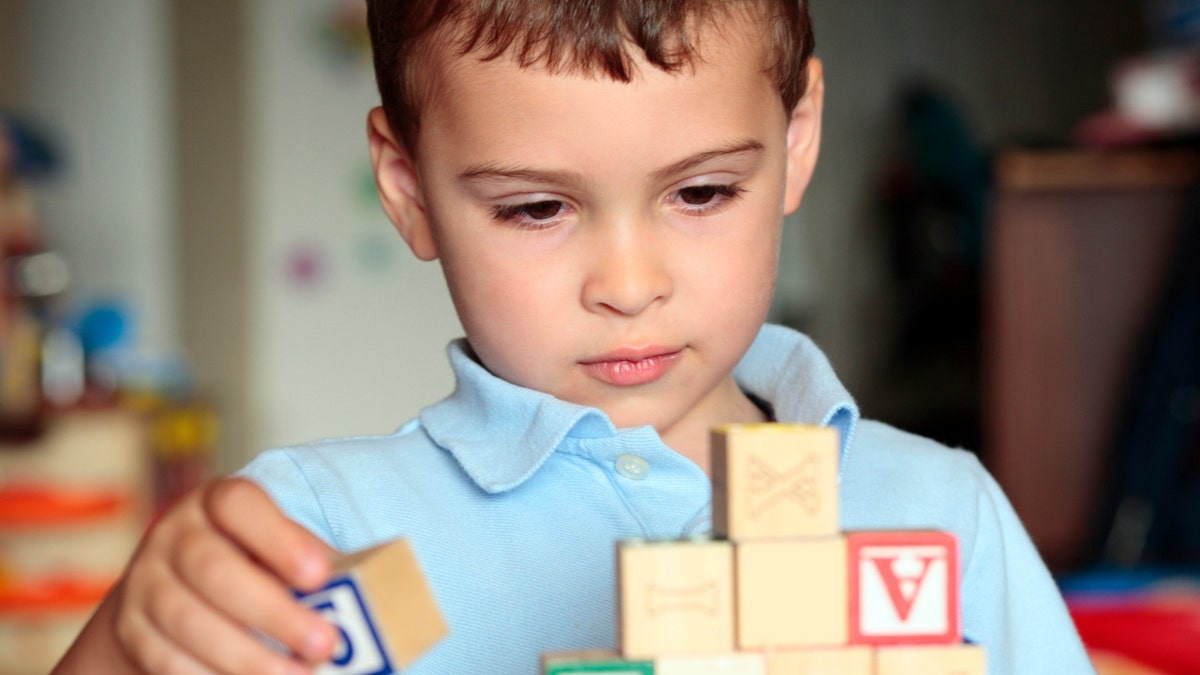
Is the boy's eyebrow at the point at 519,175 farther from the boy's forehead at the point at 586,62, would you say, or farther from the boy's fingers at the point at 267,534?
the boy's fingers at the point at 267,534

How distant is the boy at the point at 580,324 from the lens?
713mm

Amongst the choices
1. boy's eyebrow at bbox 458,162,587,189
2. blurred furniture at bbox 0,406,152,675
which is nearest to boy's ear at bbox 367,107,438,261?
boy's eyebrow at bbox 458,162,587,189

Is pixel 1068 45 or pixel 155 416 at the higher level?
pixel 1068 45

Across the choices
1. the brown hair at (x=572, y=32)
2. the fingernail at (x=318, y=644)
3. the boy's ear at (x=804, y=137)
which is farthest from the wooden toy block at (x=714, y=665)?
the boy's ear at (x=804, y=137)

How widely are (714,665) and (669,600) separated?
0.03 metres

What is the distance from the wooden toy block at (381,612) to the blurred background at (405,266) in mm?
1016

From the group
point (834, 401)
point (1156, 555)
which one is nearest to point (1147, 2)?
point (1156, 555)

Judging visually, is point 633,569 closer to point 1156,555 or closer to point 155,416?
point 1156,555

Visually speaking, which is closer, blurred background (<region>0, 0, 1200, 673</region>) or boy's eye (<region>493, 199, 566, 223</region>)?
boy's eye (<region>493, 199, 566, 223</region>)

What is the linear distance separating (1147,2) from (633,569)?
16.2 feet

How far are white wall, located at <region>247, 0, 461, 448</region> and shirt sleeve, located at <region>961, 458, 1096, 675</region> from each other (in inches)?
119

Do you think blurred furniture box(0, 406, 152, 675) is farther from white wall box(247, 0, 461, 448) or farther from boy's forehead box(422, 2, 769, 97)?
boy's forehead box(422, 2, 769, 97)

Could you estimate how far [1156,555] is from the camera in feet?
7.07

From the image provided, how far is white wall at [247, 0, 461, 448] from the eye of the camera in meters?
3.82
